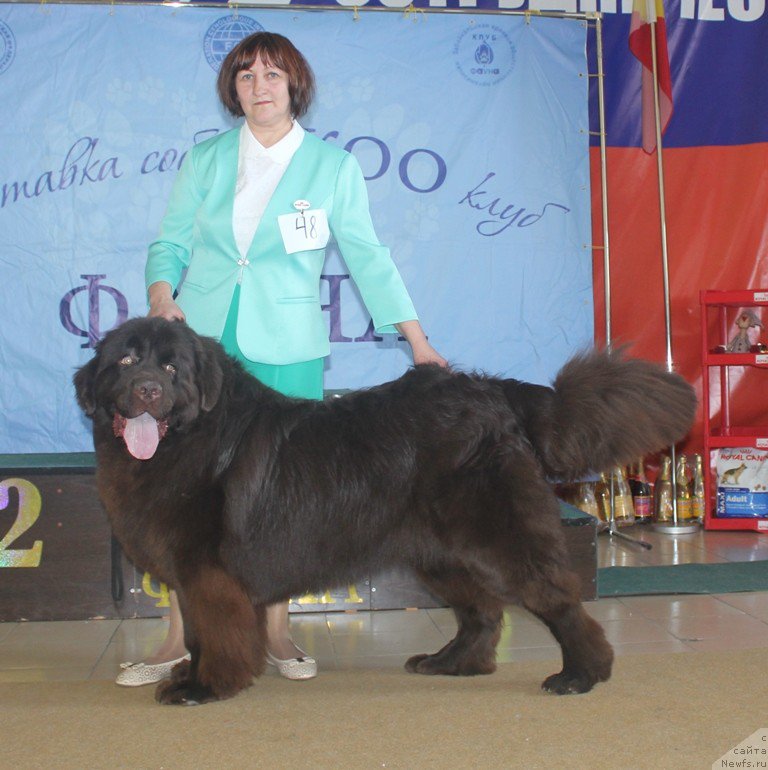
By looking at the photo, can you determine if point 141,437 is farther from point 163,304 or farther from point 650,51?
point 650,51

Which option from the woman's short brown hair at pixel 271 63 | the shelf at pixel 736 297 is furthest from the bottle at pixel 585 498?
the woman's short brown hair at pixel 271 63

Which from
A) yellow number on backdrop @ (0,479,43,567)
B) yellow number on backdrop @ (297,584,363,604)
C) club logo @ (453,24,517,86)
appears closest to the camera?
yellow number on backdrop @ (0,479,43,567)

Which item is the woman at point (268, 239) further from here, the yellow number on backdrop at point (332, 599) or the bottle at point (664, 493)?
the bottle at point (664, 493)

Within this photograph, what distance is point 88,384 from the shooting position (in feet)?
9.71

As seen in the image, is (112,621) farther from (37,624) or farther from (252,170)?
(252,170)

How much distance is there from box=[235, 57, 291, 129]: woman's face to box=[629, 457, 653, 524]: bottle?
4141 mm

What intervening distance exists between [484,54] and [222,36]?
1.55 metres

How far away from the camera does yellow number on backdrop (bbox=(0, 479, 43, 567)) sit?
13.8ft

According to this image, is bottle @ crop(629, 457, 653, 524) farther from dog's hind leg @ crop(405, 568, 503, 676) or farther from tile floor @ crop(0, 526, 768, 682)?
dog's hind leg @ crop(405, 568, 503, 676)

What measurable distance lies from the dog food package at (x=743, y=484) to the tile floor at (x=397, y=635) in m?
1.82

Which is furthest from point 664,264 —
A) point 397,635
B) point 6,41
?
point 6,41

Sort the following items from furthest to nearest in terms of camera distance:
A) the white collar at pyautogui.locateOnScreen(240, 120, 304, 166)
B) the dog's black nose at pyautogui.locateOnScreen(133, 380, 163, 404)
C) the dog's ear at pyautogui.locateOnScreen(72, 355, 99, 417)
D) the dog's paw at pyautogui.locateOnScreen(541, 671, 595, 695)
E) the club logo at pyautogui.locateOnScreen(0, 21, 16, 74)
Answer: the club logo at pyautogui.locateOnScreen(0, 21, 16, 74) → the white collar at pyautogui.locateOnScreen(240, 120, 304, 166) → the dog's paw at pyautogui.locateOnScreen(541, 671, 595, 695) → the dog's ear at pyautogui.locateOnScreen(72, 355, 99, 417) → the dog's black nose at pyautogui.locateOnScreen(133, 380, 163, 404)

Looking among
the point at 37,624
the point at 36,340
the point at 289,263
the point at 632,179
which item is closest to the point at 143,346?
the point at 289,263

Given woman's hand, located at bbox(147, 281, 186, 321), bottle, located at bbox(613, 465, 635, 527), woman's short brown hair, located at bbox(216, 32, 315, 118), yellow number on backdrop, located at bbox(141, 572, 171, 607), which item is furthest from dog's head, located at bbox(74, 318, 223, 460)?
bottle, located at bbox(613, 465, 635, 527)
